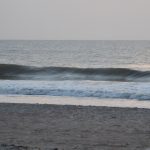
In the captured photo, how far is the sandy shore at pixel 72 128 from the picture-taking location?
28.9 ft

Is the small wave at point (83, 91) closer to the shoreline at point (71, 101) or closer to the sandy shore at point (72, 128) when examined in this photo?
the shoreline at point (71, 101)

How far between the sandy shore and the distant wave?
13902 millimetres

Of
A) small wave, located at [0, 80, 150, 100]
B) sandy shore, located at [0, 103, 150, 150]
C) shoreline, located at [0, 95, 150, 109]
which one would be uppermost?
small wave, located at [0, 80, 150, 100]

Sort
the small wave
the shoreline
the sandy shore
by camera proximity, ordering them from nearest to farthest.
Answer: the sandy shore, the shoreline, the small wave

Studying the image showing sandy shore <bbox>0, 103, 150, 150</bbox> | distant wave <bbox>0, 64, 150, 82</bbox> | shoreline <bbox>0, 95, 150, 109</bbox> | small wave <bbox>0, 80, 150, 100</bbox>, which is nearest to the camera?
sandy shore <bbox>0, 103, 150, 150</bbox>

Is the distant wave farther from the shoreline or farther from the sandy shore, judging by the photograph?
the sandy shore

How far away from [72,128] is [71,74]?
20639 mm

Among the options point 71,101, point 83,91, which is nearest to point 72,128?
point 71,101

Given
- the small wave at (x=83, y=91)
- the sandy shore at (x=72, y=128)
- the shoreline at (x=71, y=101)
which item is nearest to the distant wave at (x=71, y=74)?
the small wave at (x=83, y=91)

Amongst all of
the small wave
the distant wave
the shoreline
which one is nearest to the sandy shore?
the shoreline

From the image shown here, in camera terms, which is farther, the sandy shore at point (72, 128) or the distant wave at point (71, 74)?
the distant wave at point (71, 74)

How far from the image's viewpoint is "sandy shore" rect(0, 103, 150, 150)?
880 cm

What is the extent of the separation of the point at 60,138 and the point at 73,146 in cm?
87

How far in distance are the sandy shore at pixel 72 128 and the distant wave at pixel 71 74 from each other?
547 inches
